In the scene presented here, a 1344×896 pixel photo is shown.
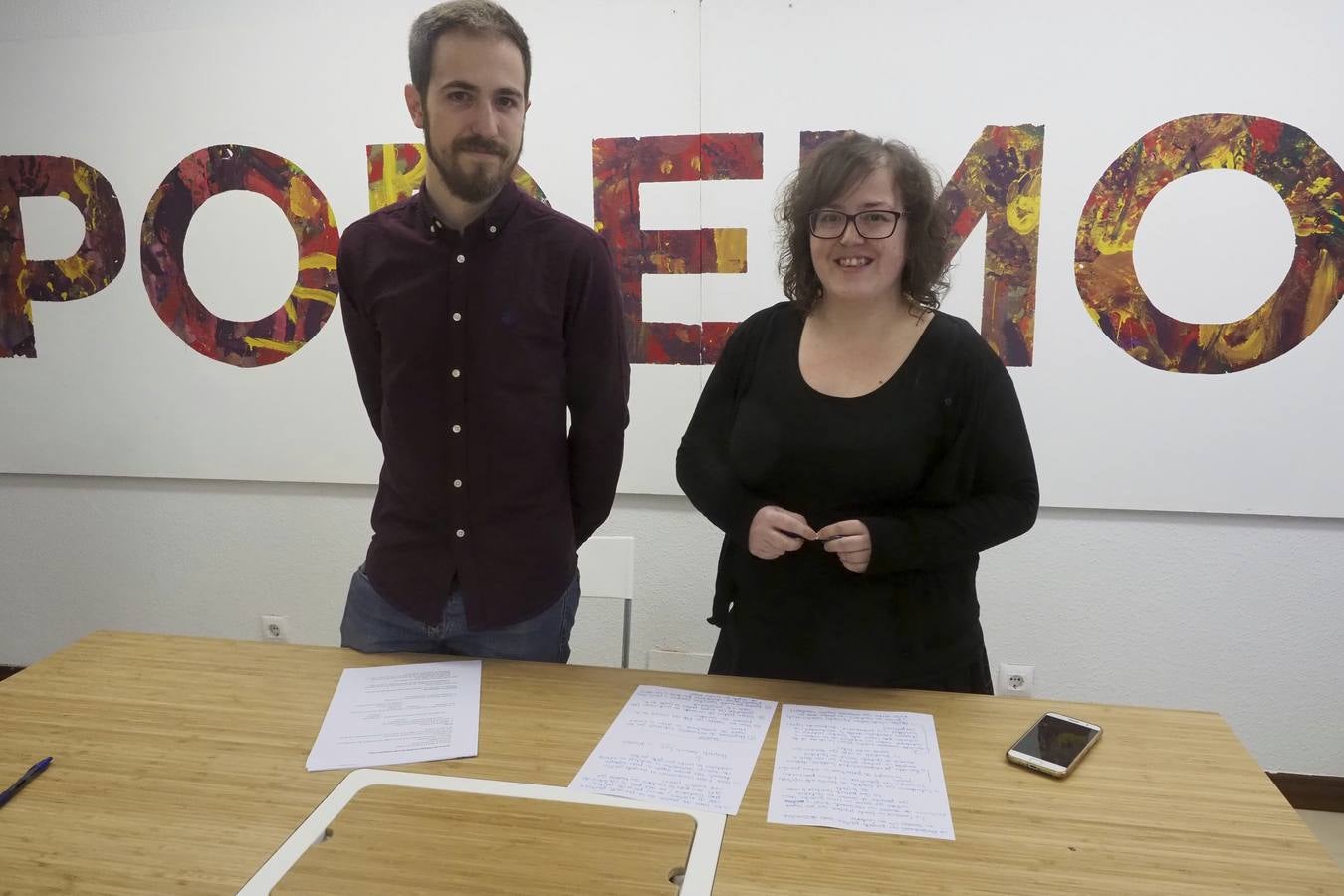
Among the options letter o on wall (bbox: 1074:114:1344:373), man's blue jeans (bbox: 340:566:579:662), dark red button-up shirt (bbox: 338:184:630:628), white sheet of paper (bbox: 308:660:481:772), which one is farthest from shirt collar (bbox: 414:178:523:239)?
letter o on wall (bbox: 1074:114:1344:373)

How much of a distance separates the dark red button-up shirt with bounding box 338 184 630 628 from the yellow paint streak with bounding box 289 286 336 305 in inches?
43.0

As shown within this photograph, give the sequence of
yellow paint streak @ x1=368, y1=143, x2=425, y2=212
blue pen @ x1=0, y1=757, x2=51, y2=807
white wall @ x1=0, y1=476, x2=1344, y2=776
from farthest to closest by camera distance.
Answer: yellow paint streak @ x1=368, y1=143, x2=425, y2=212
white wall @ x1=0, y1=476, x2=1344, y2=776
blue pen @ x1=0, y1=757, x2=51, y2=807

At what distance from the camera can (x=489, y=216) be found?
4.36ft

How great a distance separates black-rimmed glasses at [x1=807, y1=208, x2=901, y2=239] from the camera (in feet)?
4.06

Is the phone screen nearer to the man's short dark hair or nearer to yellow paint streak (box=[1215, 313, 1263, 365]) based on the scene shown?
the man's short dark hair

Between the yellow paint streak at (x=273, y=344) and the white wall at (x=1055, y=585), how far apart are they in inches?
16.1

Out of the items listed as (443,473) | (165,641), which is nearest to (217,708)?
(165,641)

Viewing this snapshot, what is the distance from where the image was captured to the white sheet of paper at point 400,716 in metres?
1.03

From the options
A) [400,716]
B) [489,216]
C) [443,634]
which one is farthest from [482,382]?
[400,716]

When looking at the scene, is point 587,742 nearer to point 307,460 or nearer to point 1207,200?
point 307,460

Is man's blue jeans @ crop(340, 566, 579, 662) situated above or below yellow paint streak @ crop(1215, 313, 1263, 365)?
below

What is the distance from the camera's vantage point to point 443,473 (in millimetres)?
1336

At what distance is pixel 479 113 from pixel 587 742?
0.90 m

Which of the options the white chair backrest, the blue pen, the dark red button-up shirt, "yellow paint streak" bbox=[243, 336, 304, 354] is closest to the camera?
the blue pen
